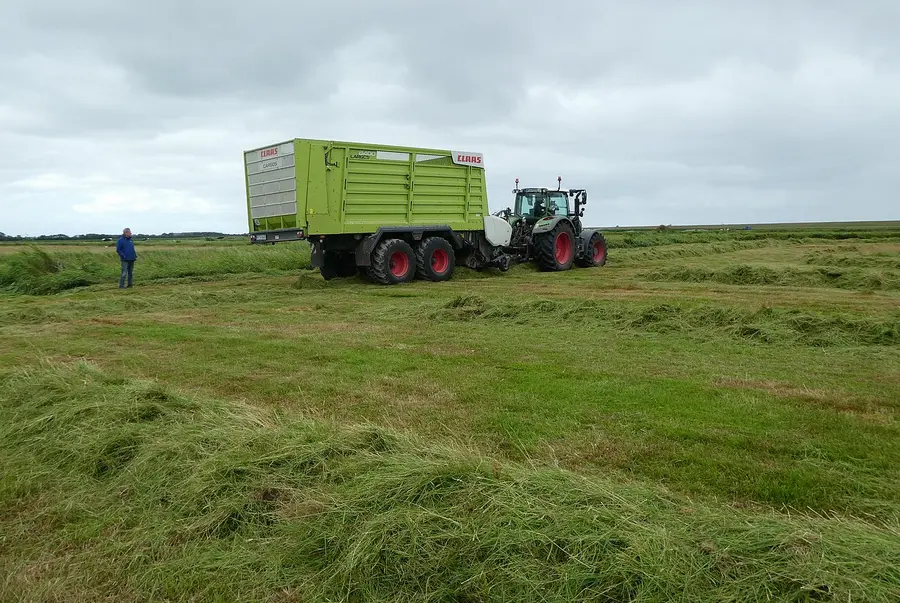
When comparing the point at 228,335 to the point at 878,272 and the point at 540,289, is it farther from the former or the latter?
the point at 878,272

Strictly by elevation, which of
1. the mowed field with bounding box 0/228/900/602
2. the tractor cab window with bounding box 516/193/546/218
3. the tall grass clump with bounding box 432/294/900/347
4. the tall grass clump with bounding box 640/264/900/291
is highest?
the tractor cab window with bounding box 516/193/546/218

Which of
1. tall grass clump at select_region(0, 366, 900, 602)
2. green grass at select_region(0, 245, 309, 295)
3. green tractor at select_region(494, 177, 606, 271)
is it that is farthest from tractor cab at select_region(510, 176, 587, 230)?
tall grass clump at select_region(0, 366, 900, 602)

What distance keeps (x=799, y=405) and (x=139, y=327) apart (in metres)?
7.83

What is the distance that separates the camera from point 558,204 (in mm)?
18547

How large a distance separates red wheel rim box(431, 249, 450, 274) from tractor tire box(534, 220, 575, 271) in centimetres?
323

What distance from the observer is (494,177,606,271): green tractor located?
17641 mm

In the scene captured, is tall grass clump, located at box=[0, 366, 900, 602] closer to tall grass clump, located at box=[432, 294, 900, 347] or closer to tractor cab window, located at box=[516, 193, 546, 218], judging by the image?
tall grass clump, located at box=[432, 294, 900, 347]

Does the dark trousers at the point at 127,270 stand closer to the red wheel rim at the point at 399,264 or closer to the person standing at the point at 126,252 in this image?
the person standing at the point at 126,252

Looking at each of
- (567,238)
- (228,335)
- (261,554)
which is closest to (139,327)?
(228,335)

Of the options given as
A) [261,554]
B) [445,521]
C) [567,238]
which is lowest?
[261,554]

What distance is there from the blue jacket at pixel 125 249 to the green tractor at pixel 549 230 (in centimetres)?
864

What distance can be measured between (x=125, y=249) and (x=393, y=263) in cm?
558

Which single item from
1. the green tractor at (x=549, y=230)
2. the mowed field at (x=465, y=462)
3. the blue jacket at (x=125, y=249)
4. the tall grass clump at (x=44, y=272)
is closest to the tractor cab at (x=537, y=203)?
the green tractor at (x=549, y=230)

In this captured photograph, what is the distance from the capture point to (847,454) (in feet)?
12.4
